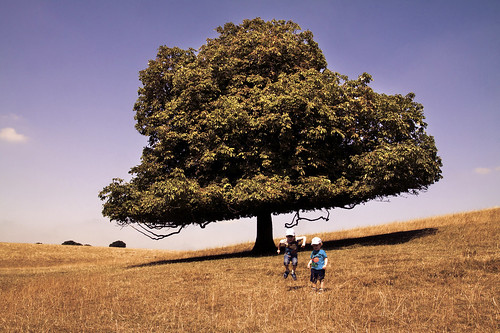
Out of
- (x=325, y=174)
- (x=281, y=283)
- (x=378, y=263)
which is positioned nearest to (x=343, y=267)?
(x=378, y=263)

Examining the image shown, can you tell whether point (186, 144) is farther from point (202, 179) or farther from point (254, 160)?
point (254, 160)

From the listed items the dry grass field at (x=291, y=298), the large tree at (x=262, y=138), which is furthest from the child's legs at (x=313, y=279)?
the large tree at (x=262, y=138)

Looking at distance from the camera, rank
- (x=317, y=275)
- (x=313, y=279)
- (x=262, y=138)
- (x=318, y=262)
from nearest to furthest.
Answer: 1. (x=318, y=262)
2. (x=317, y=275)
3. (x=313, y=279)
4. (x=262, y=138)

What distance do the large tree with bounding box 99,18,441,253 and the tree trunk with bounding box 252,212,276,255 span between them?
0.08 m

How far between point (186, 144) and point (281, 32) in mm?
11098

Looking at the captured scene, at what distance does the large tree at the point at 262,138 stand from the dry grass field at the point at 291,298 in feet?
15.4

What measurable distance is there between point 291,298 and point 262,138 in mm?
14124

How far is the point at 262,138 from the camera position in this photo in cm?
2558

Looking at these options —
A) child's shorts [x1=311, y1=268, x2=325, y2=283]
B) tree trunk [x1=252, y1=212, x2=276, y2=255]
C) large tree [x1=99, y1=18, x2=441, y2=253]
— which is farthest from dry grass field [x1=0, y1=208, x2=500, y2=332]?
tree trunk [x1=252, y1=212, x2=276, y2=255]

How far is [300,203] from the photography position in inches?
1098

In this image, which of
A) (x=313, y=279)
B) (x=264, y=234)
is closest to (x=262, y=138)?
(x=264, y=234)

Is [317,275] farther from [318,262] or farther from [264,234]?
[264,234]

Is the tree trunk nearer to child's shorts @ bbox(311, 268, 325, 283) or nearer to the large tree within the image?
the large tree

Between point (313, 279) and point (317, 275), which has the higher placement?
point (317, 275)
